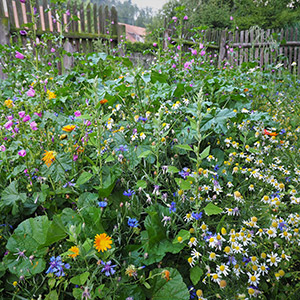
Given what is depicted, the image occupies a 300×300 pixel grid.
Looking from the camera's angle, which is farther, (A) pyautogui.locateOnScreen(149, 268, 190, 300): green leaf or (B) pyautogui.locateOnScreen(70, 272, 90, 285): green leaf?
(A) pyautogui.locateOnScreen(149, 268, 190, 300): green leaf

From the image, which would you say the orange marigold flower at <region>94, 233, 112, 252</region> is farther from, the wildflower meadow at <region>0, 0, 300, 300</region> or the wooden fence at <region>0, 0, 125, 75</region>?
the wooden fence at <region>0, 0, 125, 75</region>

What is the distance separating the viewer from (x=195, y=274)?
4.02ft

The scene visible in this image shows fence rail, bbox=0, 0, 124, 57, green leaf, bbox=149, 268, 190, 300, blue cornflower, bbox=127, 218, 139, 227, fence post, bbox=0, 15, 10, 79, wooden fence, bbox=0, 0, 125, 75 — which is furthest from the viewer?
fence rail, bbox=0, 0, 124, 57

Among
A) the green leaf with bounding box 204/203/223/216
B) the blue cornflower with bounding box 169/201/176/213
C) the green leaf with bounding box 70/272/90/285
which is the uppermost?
the green leaf with bounding box 204/203/223/216

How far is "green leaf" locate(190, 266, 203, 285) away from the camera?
3.92 ft

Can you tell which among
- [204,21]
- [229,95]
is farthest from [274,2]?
[229,95]

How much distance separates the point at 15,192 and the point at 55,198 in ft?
0.68

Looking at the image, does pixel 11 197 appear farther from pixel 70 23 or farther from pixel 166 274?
pixel 70 23

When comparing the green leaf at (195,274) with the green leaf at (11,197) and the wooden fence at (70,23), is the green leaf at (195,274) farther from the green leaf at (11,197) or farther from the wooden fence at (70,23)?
the wooden fence at (70,23)

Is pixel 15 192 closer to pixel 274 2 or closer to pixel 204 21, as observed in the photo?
pixel 204 21

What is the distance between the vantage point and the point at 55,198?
1531 millimetres

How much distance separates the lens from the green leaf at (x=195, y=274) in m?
1.19

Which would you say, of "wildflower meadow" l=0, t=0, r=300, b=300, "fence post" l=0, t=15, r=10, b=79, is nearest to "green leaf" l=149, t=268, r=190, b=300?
"wildflower meadow" l=0, t=0, r=300, b=300

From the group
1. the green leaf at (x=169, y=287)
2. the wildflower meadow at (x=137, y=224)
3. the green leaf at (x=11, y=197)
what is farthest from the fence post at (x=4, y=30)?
the green leaf at (x=169, y=287)
